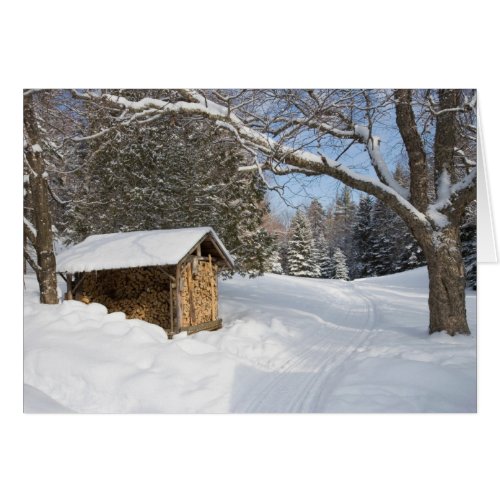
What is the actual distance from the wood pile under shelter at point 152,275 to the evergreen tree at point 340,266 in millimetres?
2217

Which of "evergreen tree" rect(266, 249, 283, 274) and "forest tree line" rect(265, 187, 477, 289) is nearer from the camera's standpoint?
"forest tree line" rect(265, 187, 477, 289)

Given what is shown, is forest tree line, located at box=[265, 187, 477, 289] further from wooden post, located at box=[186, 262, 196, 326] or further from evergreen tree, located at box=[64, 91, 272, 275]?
wooden post, located at box=[186, 262, 196, 326]

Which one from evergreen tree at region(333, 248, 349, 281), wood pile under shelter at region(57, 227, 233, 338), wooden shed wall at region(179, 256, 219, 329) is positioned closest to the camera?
evergreen tree at region(333, 248, 349, 281)

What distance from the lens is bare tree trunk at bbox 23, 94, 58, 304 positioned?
15.3 feet

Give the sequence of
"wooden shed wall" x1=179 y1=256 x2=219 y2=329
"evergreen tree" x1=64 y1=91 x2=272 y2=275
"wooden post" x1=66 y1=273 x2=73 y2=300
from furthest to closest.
A: 1. "wooden shed wall" x1=179 y1=256 x2=219 y2=329
2. "wooden post" x1=66 y1=273 x2=73 y2=300
3. "evergreen tree" x1=64 y1=91 x2=272 y2=275

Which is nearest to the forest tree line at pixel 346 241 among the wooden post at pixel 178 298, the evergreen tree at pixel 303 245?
the evergreen tree at pixel 303 245

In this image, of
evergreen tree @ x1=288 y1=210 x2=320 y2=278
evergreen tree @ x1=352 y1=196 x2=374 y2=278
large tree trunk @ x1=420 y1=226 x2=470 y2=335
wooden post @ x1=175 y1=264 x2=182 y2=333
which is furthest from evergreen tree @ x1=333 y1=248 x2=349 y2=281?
wooden post @ x1=175 y1=264 x2=182 y2=333

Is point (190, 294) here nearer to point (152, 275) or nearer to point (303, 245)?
point (152, 275)

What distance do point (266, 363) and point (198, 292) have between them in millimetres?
2799

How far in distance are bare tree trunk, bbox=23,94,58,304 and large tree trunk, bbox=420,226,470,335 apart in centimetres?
474

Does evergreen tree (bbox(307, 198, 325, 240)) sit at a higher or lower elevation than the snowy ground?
higher
